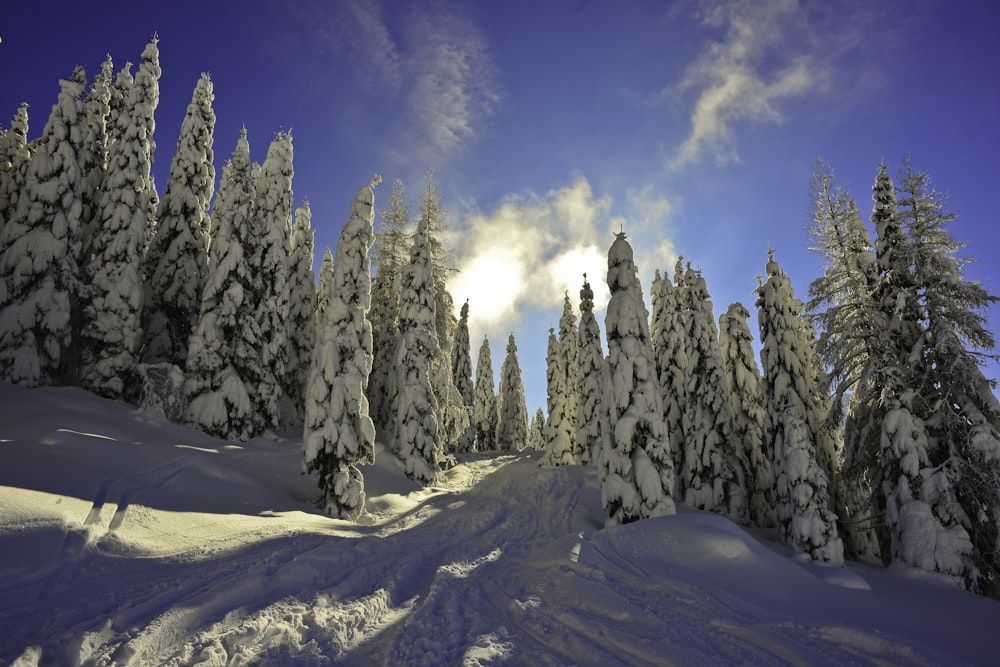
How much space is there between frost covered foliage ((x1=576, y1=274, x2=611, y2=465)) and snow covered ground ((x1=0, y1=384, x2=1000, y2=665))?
16.4 metres

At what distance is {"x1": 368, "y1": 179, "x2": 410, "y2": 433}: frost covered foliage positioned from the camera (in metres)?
33.4

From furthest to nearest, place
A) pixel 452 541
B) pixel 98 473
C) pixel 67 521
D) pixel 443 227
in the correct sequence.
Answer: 1. pixel 443 227
2. pixel 452 541
3. pixel 98 473
4. pixel 67 521

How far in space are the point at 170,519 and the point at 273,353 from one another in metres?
15.3

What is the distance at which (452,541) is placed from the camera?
11828 millimetres

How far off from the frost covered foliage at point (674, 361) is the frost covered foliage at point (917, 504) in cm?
1033

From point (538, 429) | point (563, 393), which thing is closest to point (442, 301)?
point (563, 393)

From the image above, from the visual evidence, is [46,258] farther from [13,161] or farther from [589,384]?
[589,384]

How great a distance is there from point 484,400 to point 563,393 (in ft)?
76.2

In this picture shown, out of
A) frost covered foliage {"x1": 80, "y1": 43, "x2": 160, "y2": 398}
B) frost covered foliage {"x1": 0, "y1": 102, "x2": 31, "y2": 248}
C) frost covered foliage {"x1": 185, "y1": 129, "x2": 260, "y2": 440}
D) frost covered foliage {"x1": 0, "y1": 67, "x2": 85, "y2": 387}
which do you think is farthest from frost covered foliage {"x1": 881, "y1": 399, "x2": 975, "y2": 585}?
frost covered foliage {"x1": 0, "y1": 102, "x2": 31, "y2": 248}

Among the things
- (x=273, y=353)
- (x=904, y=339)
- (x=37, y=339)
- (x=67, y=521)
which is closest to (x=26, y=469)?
(x=67, y=521)

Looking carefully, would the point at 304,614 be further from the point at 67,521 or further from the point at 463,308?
the point at 463,308

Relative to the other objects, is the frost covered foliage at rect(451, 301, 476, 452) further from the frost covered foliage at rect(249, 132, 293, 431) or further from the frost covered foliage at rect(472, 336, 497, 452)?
the frost covered foliage at rect(249, 132, 293, 431)

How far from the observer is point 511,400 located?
57531 mm

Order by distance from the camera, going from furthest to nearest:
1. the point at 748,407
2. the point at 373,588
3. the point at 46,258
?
1. the point at 748,407
2. the point at 46,258
3. the point at 373,588
